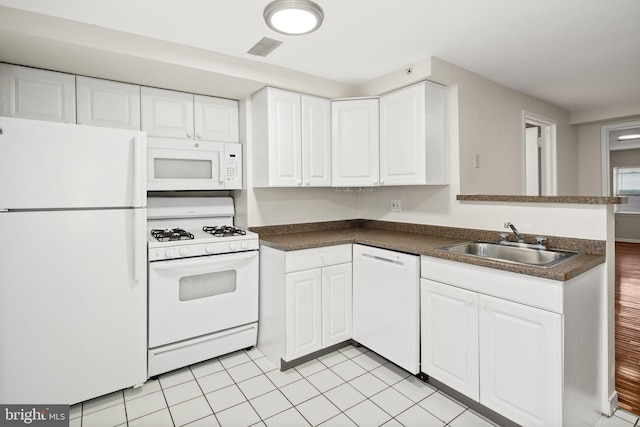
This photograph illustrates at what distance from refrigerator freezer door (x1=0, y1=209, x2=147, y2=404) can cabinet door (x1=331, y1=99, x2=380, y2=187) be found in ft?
5.54

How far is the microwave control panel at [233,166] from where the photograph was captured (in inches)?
113

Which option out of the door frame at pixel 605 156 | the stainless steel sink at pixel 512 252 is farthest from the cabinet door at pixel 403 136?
the door frame at pixel 605 156

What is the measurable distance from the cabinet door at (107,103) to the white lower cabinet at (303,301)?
4.55 feet

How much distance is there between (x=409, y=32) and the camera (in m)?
2.15

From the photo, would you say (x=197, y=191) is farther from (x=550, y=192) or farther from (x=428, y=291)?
(x=550, y=192)

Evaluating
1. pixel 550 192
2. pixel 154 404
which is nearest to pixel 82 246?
pixel 154 404

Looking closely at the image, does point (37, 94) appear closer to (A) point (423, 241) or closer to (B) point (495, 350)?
(A) point (423, 241)

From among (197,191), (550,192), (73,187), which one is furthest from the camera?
(550,192)

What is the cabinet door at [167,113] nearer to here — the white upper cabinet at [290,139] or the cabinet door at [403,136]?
the white upper cabinet at [290,139]

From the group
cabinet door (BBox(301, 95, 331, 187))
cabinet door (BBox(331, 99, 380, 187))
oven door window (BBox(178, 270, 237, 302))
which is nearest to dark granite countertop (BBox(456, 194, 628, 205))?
cabinet door (BBox(331, 99, 380, 187))

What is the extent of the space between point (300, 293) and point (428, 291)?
86 centimetres

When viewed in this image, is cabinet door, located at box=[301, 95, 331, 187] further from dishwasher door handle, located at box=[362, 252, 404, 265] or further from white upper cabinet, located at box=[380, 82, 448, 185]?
dishwasher door handle, located at box=[362, 252, 404, 265]

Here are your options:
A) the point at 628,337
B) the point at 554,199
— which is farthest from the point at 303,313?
the point at 628,337

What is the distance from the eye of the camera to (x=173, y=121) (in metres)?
2.68
